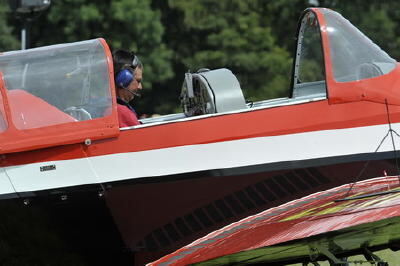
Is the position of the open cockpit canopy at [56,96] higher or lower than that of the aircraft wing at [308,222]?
higher

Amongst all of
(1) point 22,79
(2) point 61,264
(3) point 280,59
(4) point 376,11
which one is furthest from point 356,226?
(4) point 376,11

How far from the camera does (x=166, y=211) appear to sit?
5988 millimetres

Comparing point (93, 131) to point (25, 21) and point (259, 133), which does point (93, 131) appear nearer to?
point (259, 133)

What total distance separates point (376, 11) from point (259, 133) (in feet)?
108

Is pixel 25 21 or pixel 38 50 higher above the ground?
pixel 38 50

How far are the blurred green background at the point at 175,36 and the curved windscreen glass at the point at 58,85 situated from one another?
78.2 ft

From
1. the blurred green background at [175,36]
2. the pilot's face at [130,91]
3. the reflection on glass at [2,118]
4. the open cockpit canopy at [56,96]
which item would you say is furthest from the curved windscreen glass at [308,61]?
the blurred green background at [175,36]

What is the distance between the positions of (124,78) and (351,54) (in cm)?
168

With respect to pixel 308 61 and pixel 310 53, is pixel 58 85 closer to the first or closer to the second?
pixel 310 53

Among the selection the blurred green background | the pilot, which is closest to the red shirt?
the pilot

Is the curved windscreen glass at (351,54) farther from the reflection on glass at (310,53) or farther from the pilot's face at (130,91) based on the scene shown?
the pilot's face at (130,91)

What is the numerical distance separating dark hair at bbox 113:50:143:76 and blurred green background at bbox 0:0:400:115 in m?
23.5

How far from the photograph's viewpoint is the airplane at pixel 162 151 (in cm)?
588

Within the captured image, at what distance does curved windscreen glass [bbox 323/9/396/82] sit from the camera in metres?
6.15
